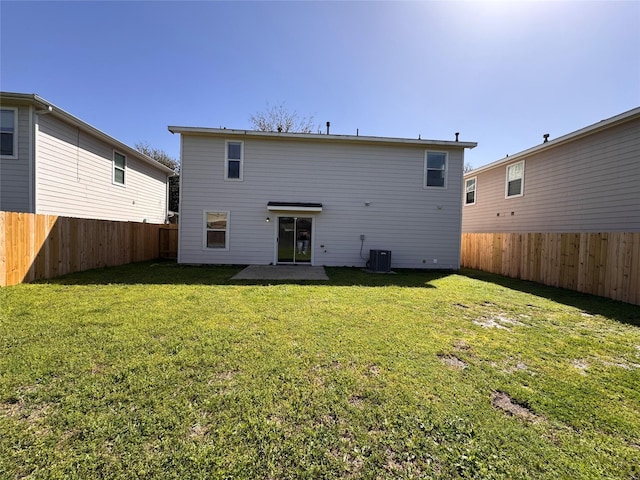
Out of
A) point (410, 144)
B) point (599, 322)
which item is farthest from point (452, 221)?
point (599, 322)

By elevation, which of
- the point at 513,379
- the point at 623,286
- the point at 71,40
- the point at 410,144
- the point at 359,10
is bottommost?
the point at 513,379

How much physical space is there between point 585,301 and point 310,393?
7.67 meters

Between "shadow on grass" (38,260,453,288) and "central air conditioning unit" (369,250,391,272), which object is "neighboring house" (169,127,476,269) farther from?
"shadow on grass" (38,260,453,288)

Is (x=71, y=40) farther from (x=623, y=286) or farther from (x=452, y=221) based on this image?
(x=623, y=286)

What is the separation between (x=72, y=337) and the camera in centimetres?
358

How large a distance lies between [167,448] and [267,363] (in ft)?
4.22

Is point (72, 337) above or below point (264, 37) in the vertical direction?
below

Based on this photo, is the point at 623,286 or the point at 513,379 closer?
the point at 513,379

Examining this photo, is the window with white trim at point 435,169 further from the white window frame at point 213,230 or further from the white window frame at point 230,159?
the white window frame at point 213,230

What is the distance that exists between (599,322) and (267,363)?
6113 millimetres

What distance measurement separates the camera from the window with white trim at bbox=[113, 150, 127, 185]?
39.7 feet

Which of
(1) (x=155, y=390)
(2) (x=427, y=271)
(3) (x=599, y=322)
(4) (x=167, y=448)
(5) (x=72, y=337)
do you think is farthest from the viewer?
(2) (x=427, y=271)

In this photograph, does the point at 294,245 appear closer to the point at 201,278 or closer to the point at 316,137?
the point at 201,278

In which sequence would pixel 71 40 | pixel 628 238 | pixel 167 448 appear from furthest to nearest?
1. pixel 71 40
2. pixel 628 238
3. pixel 167 448
